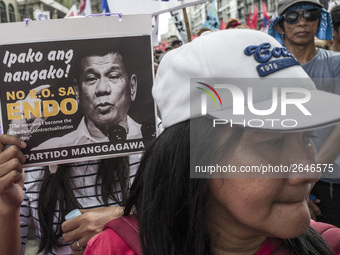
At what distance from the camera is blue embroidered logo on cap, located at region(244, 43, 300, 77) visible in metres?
1.01

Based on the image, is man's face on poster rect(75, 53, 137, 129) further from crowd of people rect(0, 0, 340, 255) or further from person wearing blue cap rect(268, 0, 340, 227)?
person wearing blue cap rect(268, 0, 340, 227)

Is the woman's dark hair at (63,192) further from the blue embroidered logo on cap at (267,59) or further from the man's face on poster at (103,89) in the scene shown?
the blue embroidered logo on cap at (267,59)

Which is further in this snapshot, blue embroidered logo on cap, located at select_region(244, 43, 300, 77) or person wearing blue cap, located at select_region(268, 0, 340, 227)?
person wearing blue cap, located at select_region(268, 0, 340, 227)

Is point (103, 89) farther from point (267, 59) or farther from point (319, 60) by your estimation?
point (319, 60)

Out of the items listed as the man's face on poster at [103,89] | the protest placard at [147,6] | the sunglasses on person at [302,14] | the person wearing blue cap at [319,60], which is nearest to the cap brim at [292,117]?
the man's face on poster at [103,89]

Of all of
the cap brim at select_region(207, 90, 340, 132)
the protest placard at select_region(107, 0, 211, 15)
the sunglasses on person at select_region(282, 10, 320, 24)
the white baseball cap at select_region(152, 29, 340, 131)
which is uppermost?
the protest placard at select_region(107, 0, 211, 15)

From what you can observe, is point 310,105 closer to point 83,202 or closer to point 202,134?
point 202,134

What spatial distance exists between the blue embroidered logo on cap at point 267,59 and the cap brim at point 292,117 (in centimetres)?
8

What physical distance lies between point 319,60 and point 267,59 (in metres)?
1.76

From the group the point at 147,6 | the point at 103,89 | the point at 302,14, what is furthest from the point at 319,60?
the point at 103,89

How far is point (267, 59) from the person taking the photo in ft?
3.35

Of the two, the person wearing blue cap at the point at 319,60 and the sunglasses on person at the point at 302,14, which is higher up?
the sunglasses on person at the point at 302,14

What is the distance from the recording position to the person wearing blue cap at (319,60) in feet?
8.07

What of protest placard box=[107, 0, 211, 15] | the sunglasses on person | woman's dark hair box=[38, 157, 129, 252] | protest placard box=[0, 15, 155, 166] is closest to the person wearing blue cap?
the sunglasses on person
